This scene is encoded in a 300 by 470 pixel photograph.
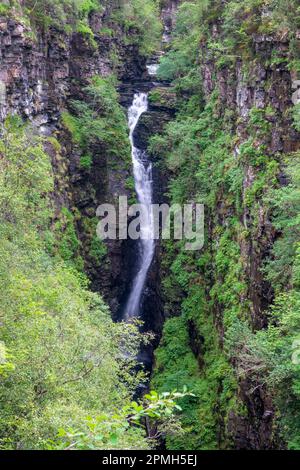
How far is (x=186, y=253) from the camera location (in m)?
27.7

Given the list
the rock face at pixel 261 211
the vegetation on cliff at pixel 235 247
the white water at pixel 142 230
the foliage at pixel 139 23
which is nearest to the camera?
the vegetation on cliff at pixel 235 247

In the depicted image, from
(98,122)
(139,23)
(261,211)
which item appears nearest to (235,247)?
(261,211)

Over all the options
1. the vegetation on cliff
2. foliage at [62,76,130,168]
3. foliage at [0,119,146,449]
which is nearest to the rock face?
the vegetation on cliff

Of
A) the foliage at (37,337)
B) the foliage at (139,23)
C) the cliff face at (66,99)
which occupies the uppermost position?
the foliage at (139,23)

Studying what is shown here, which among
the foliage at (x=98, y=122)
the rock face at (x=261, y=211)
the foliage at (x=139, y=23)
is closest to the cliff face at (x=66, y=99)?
the foliage at (x=98, y=122)

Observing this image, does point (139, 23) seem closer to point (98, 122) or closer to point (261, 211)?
point (98, 122)

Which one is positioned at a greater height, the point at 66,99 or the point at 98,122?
the point at 66,99

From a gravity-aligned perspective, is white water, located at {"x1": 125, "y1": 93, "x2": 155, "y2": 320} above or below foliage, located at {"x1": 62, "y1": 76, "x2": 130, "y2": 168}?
below

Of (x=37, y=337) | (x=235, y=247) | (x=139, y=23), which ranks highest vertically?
(x=139, y=23)

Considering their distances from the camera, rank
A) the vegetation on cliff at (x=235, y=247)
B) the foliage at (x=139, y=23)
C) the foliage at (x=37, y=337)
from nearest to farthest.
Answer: the foliage at (x=37, y=337) → the vegetation on cliff at (x=235, y=247) → the foliage at (x=139, y=23)

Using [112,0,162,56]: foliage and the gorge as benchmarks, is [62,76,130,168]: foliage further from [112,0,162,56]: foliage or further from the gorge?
[112,0,162,56]: foliage

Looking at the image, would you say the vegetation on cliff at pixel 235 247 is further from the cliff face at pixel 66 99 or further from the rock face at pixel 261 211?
the cliff face at pixel 66 99

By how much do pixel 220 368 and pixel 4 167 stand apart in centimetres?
1286
